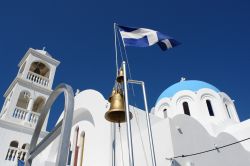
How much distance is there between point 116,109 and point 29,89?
31.8ft

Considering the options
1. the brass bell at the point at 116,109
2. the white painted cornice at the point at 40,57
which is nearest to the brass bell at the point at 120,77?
the brass bell at the point at 116,109

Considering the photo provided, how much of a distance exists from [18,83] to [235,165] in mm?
10605

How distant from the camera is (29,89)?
1261 cm

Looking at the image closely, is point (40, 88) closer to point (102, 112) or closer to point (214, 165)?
point (102, 112)

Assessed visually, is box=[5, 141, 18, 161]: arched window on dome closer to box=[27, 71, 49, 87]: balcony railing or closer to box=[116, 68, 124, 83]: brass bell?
box=[27, 71, 49, 87]: balcony railing

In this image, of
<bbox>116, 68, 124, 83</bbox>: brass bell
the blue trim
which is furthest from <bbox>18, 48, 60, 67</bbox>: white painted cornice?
<bbox>116, 68, 124, 83</bbox>: brass bell

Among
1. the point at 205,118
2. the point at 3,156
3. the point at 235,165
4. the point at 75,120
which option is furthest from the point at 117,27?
the point at 205,118

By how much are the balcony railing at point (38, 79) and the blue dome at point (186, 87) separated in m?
7.85

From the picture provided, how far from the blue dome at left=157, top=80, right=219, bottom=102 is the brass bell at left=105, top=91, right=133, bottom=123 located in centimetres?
1217

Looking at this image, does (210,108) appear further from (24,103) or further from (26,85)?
(24,103)

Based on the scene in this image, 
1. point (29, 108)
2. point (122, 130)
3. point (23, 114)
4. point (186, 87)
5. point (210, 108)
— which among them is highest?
point (186, 87)

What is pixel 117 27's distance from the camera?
5.42 meters

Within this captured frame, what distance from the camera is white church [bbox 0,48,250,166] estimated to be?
20.2 ft

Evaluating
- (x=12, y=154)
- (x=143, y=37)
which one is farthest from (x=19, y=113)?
(x=143, y=37)
